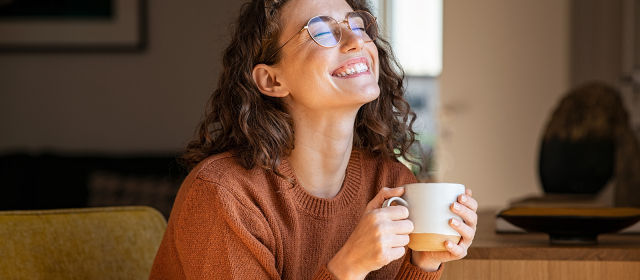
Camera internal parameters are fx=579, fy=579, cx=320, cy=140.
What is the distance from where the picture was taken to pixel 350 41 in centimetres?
106

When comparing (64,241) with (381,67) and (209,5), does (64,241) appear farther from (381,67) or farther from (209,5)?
(209,5)

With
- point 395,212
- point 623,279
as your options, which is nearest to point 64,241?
point 395,212

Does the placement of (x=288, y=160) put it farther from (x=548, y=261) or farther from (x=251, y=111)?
(x=548, y=261)

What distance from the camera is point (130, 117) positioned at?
8.70ft

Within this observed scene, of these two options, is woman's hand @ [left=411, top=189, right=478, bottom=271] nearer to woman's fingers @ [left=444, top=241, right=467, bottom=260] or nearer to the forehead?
woman's fingers @ [left=444, top=241, right=467, bottom=260]

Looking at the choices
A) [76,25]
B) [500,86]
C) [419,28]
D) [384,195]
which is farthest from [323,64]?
[419,28]

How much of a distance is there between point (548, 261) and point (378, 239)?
1.12ft

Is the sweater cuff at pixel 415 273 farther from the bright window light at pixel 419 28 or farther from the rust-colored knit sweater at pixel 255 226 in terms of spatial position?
the bright window light at pixel 419 28

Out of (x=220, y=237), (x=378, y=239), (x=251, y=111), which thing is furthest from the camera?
(x=251, y=111)

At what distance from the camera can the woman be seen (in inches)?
37.4

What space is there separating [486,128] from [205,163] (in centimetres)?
356

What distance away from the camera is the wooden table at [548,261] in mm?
937

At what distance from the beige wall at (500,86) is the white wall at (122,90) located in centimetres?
231

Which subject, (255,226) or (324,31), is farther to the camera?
(324,31)
